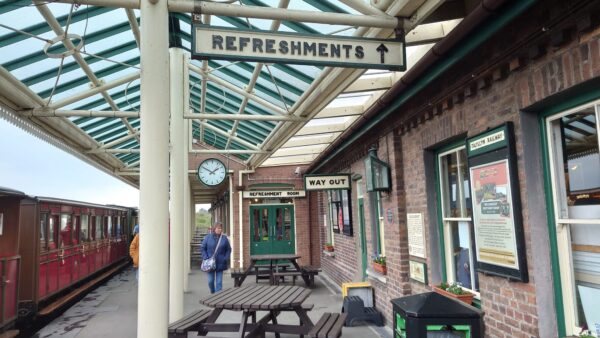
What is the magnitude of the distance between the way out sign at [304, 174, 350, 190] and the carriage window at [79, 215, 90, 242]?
6212mm

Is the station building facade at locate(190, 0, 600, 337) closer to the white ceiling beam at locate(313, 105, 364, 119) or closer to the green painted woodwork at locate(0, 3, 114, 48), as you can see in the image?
the white ceiling beam at locate(313, 105, 364, 119)

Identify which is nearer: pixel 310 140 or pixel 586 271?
pixel 586 271

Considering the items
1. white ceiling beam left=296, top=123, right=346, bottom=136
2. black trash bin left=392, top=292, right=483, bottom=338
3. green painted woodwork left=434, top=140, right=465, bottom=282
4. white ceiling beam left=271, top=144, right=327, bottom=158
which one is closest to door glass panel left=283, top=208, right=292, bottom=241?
white ceiling beam left=271, top=144, right=327, bottom=158

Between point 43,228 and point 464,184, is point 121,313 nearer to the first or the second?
point 43,228

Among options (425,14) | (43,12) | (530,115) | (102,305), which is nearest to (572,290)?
(530,115)

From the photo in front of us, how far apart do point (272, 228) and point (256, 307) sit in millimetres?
10793

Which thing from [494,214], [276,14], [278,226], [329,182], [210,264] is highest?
[276,14]

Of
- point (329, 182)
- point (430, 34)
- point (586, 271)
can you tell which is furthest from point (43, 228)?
point (586, 271)

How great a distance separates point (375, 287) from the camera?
736cm

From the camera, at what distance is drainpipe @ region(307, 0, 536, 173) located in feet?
10.4

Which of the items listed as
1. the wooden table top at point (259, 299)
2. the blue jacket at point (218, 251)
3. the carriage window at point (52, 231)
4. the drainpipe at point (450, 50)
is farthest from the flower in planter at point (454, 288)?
the carriage window at point (52, 231)

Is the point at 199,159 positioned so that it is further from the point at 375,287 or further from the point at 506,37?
the point at 506,37

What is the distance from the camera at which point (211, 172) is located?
39.9ft

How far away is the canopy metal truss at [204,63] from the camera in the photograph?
383 centimetres
